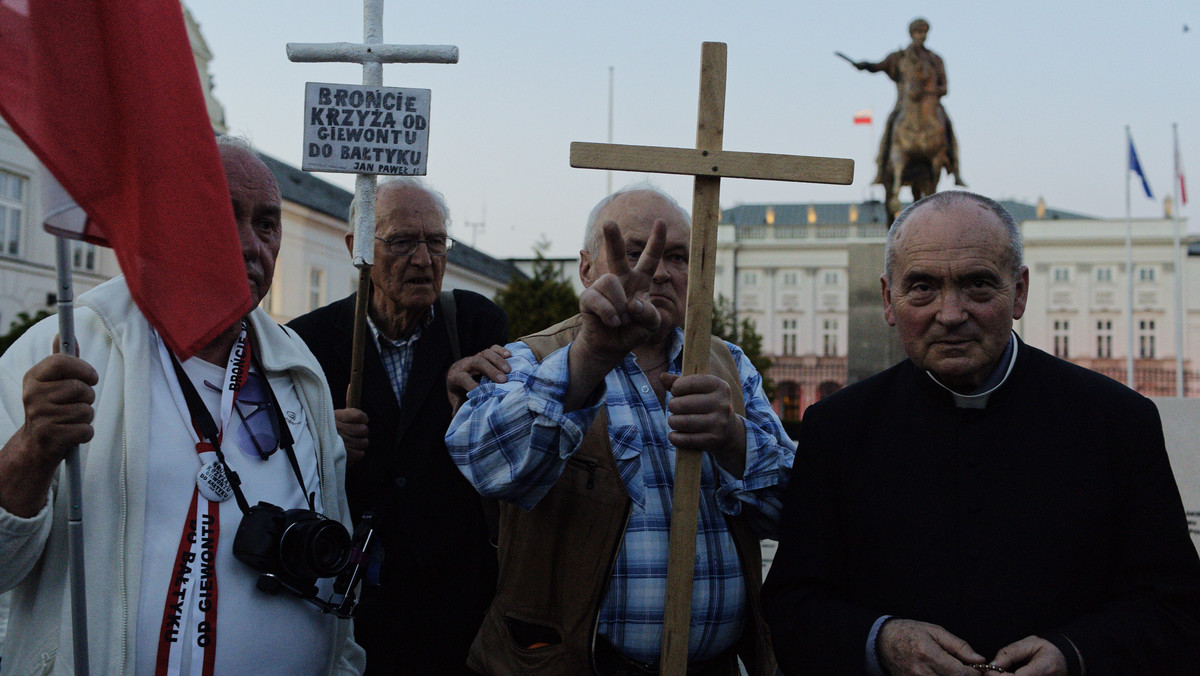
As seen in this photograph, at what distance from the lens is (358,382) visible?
297 cm

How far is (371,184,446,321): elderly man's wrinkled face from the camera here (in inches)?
130

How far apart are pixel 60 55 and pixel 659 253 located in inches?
45.9

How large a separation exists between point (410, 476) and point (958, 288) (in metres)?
1.71

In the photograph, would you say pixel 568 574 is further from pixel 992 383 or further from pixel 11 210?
pixel 11 210

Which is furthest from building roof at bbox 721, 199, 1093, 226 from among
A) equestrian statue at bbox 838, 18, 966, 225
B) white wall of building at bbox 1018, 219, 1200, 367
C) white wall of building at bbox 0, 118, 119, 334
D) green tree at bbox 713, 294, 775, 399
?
equestrian statue at bbox 838, 18, 966, 225

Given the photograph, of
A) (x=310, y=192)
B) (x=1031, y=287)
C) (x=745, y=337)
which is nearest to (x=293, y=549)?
(x=310, y=192)

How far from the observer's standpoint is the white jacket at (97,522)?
188 cm

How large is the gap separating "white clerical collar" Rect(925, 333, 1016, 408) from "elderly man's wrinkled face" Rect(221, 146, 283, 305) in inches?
63.4

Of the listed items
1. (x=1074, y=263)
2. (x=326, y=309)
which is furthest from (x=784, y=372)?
(x=326, y=309)

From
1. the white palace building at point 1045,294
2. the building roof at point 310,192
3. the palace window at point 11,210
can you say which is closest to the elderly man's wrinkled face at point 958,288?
the palace window at point 11,210

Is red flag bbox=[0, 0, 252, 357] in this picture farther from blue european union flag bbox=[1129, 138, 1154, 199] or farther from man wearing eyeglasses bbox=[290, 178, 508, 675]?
blue european union flag bbox=[1129, 138, 1154, 199]

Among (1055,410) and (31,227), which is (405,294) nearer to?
(1055,410)

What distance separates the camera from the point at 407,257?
3.33 meters

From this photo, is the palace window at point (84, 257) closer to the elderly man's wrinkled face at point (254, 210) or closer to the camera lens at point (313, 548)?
the elderly man's wrinkled face at point (254, 210)
